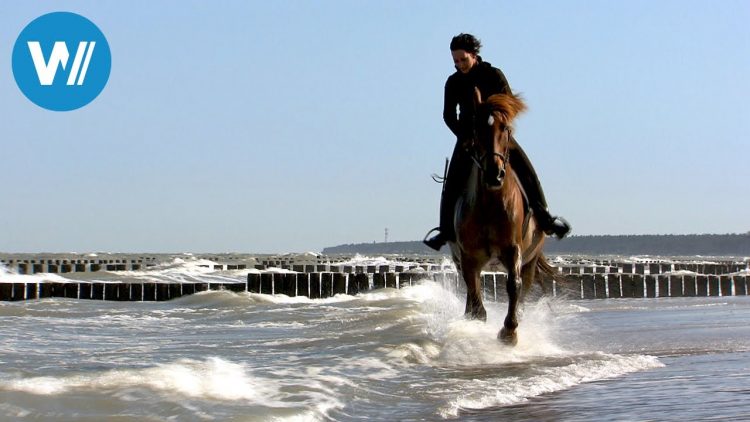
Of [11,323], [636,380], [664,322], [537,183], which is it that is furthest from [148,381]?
[664,322]

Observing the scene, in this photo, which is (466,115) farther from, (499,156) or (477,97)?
(499,156)

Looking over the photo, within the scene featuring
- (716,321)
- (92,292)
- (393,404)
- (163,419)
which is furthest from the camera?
(92,292)

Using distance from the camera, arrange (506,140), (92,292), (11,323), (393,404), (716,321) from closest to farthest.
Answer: (393,404), (506,140), (11,323), (716,321), (92,292)

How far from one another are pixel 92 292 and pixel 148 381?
1393 centimetres

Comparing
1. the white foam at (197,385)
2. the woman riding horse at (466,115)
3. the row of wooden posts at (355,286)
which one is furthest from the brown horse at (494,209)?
the row of wooden posts at (355,286)

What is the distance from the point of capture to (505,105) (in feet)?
35.7

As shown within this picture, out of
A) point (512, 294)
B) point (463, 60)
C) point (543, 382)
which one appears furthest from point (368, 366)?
point (463, 60)

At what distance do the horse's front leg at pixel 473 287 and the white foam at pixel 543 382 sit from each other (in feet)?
4.83

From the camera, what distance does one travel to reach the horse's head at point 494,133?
423 inches

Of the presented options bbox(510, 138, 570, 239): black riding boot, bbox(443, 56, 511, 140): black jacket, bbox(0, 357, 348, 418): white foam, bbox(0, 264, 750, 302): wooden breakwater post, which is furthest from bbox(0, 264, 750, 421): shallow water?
bbox(0, 264, 750, 302): wooden breakwater post

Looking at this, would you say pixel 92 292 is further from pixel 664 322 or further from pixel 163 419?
pixel 163 419

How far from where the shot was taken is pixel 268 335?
44.4 feet

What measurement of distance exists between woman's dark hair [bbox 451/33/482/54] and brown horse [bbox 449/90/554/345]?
762 mm

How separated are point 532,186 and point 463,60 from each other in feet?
4.91
